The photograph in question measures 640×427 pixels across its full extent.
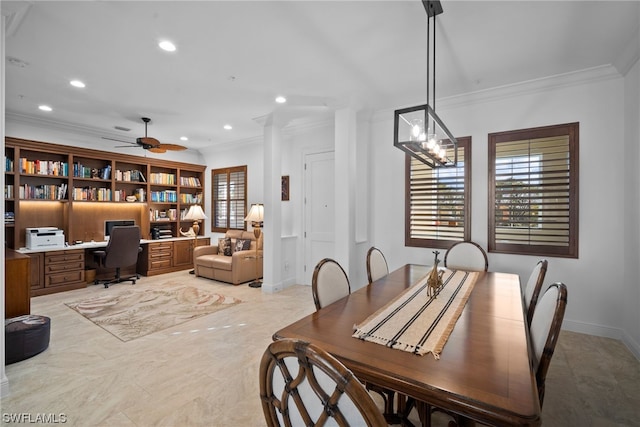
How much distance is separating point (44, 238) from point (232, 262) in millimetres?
2851

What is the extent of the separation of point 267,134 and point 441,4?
3230mm

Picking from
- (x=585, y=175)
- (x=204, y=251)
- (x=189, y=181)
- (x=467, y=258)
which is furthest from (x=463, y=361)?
(x=189, y=181)

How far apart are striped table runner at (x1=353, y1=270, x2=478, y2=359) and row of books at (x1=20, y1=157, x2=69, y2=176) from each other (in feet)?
19.4

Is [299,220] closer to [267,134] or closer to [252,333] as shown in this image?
[267,134]

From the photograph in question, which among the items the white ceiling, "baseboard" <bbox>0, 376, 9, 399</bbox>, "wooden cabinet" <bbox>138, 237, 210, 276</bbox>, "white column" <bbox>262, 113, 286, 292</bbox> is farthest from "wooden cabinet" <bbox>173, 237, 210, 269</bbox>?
"baseboard" <bbox>0, 376, 9, 399</bbox>

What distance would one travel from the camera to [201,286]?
5.20 meters

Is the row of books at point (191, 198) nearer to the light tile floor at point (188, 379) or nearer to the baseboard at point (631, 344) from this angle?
the light tile floor at point (188, 379)

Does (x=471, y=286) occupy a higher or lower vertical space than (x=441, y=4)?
lower

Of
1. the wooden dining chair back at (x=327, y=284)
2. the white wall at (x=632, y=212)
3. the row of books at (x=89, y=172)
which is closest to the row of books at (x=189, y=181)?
the row of books at (x=89, y=172)

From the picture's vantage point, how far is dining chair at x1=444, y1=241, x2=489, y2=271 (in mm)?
3311

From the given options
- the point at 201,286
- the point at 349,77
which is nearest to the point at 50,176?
the point at 201,286

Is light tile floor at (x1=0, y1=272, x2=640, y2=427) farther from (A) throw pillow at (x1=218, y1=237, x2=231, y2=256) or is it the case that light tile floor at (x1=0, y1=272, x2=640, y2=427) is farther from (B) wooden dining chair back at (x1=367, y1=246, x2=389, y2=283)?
(A) throw pillow at (x1=218, y1=237, x2=231, y2=256)

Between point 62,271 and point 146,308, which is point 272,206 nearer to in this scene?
point 146,308

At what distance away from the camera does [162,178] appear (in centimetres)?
659
